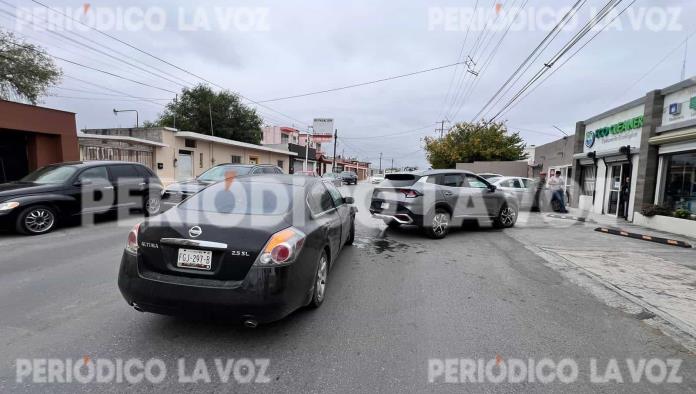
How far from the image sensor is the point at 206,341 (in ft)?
9.46

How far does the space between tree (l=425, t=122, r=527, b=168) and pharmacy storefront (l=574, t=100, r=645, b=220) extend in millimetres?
17477

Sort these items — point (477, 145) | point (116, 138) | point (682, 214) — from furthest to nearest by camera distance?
point (477, 145) → point (116, 138) → point (682, 214)

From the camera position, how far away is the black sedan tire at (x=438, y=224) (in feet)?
24.2

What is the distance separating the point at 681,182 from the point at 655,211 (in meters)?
1.05

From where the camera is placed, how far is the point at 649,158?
10.4 m

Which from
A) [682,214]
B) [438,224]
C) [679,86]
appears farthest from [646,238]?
[438,224]

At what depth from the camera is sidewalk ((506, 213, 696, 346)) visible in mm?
4121

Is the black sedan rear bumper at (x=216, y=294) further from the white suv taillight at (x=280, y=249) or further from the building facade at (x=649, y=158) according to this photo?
the building facade at (x=649, y=158)

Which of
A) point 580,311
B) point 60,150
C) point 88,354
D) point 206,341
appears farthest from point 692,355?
point 60,150

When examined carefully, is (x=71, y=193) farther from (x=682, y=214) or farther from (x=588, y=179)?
(x=588, y=179)

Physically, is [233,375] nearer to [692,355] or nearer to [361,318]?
[361,318]

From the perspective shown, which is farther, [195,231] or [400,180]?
[400,180]

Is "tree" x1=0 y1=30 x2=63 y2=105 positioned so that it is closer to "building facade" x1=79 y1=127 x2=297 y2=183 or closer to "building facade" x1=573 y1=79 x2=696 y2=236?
"building facade" x1=79 y1=127 x2=297 y2=183

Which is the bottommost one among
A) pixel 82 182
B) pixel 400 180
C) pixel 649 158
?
pixel 82 182
